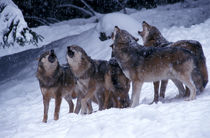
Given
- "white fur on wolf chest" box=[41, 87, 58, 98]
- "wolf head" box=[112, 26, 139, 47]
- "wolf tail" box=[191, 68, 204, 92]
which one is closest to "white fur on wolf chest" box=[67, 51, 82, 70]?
"white fur on wolf chest" box=[41, 87, 58, 98]

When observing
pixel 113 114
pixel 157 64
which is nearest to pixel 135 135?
pixel 113 114

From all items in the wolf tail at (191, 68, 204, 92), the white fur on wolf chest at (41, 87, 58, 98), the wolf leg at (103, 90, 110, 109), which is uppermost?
the wolf tail at (191, 68, 204, 92)

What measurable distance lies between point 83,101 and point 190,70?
2.61 m

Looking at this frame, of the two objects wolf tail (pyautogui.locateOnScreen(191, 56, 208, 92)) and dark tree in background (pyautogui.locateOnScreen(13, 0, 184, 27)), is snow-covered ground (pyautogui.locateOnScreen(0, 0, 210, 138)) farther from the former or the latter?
dark tree in background (pyautogui.locateOnScreen(13, 0, 184, 27))

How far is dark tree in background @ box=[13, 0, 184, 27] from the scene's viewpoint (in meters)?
18.2

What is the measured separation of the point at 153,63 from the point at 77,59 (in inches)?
72.3

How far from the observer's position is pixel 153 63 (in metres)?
6.09

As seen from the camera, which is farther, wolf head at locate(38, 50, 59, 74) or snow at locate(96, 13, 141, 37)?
snow at locate(96, 13, 141, 37)

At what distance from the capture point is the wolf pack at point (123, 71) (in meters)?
5.95

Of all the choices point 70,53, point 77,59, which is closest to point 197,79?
point 77,59

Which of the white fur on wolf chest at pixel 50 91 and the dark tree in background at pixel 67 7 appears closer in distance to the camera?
the white fur on wolf chest at pixel 50 91

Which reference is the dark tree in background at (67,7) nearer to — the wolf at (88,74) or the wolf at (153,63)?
the wolf at (88,74)

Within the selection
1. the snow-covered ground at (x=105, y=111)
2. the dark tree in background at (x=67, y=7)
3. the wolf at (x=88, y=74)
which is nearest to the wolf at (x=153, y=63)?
the snow-covered ground at (x=105, y=111)

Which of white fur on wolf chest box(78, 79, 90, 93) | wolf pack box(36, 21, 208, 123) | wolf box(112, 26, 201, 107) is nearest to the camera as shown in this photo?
wolf box(112, 26, 201, 107)
